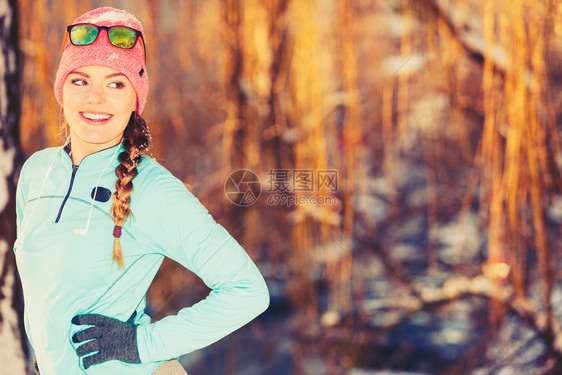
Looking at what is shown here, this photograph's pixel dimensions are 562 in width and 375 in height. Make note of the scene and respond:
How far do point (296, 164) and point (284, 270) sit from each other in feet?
2.61

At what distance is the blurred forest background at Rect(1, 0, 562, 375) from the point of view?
2.25m

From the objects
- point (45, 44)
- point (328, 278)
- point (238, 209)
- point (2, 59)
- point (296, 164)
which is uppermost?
point (45, 44)

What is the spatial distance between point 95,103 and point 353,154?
216 cm

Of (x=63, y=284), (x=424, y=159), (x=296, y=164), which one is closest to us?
(x=63, y=284)

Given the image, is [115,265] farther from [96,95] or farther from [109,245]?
[96,95]

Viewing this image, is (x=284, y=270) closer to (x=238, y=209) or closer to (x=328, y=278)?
(x=328, y=278)

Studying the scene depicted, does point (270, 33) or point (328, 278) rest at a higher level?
point (270, 33)

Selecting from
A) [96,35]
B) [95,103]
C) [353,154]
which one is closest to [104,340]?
[95,103]

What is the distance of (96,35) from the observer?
34.5 inches

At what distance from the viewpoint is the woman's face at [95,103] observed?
0.86 metres

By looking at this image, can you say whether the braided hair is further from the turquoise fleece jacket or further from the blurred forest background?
the blurred forest background

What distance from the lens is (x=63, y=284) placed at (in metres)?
0.81

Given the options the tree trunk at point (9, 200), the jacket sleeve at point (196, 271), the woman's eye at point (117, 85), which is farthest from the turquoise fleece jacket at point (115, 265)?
the tree trunk at point (9, 200)

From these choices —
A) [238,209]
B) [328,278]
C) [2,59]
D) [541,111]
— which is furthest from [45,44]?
[541,111]
